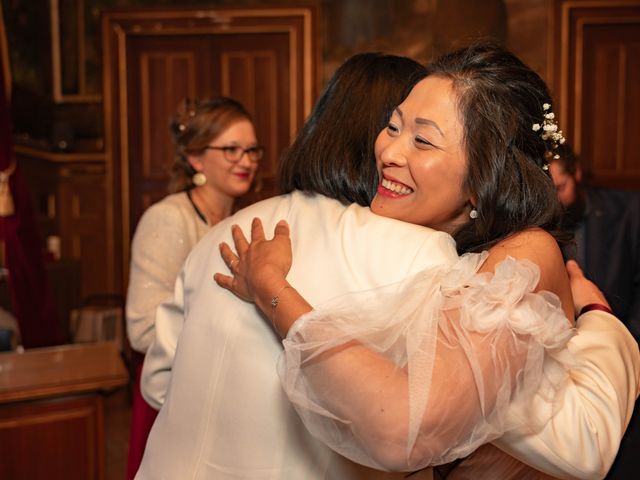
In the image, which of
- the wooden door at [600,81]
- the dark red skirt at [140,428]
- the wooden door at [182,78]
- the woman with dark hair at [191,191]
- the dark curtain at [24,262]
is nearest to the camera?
the dark red skirt at [140,428]

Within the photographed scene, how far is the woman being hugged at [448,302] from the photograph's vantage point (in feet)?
3.22

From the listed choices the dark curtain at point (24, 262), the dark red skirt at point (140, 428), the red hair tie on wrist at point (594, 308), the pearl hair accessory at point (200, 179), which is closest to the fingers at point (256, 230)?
the red hair tie on wrist at point (594, 308)

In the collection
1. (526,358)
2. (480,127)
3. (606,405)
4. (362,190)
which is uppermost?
(480,127)

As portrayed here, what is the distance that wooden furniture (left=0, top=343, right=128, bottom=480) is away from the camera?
109 inches

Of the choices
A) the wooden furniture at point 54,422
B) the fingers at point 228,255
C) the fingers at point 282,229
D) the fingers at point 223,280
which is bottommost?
the wooden furniture at point 54,422

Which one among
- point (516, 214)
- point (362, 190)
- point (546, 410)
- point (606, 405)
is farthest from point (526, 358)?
point (362, 190)

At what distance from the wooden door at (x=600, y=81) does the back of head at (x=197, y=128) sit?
483 centimetres

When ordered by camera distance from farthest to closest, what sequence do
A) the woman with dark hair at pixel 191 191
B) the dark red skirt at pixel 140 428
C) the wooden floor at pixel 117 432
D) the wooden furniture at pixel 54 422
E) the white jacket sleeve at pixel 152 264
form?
1. the wooden floor at pixel 117 432
2. the wooden furniture at pixel 54 422
3. the woman with dark hair at pixel 191 191
4. the white jacket sleeve at pixel 152 264
5. the dark red skirt at pixel 140 428

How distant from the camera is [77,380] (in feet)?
9.36

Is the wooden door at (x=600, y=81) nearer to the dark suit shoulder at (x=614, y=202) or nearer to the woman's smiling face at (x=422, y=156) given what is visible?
the dark suit shoulder at (x=614, y=202)

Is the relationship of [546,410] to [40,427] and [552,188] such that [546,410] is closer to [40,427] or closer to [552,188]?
[552,188]

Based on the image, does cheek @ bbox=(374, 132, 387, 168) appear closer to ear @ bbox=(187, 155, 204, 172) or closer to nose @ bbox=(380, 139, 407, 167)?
nose @ bbox=(380, 139, 407, 167)

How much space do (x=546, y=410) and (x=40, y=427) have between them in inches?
92.6

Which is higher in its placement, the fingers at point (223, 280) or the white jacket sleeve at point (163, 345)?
the fingers at point (223, 280)
